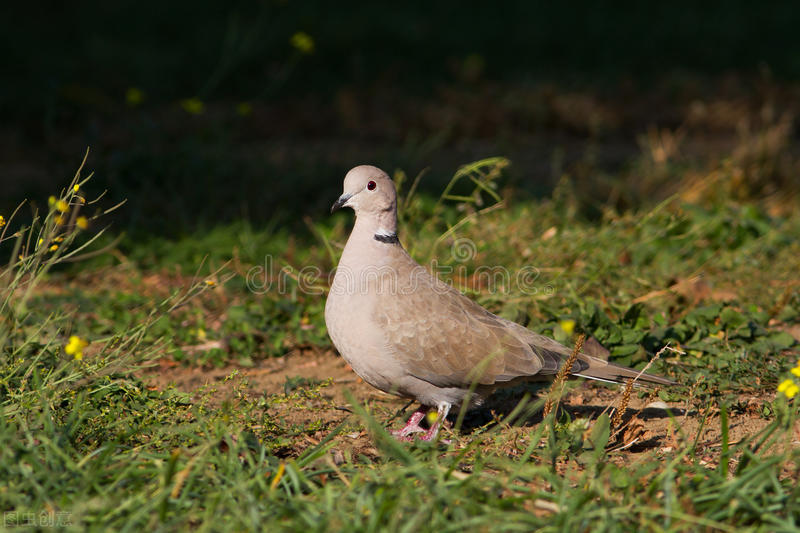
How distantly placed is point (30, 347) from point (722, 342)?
343 centimetres

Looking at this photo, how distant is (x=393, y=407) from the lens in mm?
4066

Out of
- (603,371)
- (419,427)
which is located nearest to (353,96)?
(419,427)

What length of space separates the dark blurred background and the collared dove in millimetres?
2468

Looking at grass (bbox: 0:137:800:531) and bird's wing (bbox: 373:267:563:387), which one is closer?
grass (bbox: 0:137:800:531)

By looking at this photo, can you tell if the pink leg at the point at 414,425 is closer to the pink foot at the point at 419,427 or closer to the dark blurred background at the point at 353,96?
the pink foot at the point at 419,427

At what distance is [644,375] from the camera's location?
11.4 ft

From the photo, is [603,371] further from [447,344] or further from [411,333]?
A: [411,333]

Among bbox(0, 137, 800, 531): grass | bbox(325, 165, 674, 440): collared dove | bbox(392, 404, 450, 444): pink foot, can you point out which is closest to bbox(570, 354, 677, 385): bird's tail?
bbox(325, 165, 674, 440): collared dove

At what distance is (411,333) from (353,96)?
5.90 meters

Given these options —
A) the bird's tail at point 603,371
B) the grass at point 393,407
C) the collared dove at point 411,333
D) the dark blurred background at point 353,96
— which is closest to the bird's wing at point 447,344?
the collared dove at point 411,333

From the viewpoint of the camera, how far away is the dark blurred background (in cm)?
650

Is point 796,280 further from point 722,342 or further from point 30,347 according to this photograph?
point 30,347

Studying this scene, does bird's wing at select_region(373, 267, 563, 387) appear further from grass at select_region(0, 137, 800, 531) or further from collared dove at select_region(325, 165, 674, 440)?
grass at select_region(0, 137, 800, 531)

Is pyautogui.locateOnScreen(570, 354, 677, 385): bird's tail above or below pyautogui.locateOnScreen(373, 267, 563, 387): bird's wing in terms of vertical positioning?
below
